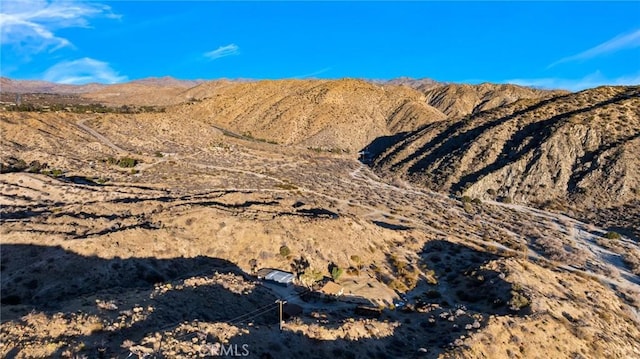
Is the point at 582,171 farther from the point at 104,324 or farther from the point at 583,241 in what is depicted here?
the point at 104,324

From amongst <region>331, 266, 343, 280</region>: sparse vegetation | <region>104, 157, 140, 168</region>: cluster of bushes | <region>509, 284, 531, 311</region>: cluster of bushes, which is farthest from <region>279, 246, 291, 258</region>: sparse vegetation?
<region>104, 157, 140, 168</region>: cluster of bushes

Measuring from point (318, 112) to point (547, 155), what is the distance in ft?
265

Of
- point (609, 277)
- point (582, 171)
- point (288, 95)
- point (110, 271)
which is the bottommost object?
point (609, 277)

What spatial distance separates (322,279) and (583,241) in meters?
35.0

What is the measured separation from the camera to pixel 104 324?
64.4ft

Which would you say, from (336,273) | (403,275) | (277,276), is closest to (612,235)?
(403,275)

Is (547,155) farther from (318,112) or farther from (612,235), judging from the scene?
(318,112)

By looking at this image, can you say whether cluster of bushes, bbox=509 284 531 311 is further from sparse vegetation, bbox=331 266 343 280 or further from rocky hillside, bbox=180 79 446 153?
rocky hillside, bbox=180 79 446 153

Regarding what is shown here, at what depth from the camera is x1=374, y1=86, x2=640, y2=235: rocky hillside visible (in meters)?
66.5

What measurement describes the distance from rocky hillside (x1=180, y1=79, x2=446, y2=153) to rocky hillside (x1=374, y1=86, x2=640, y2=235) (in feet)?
124

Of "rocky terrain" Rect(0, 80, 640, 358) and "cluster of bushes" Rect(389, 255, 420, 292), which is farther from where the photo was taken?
"cluster of bushes" Rect(389, 255, 420, 292)

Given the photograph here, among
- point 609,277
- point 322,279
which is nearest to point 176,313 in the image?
point 322,279

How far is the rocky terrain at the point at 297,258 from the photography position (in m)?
21.0

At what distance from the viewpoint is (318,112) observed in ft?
468
